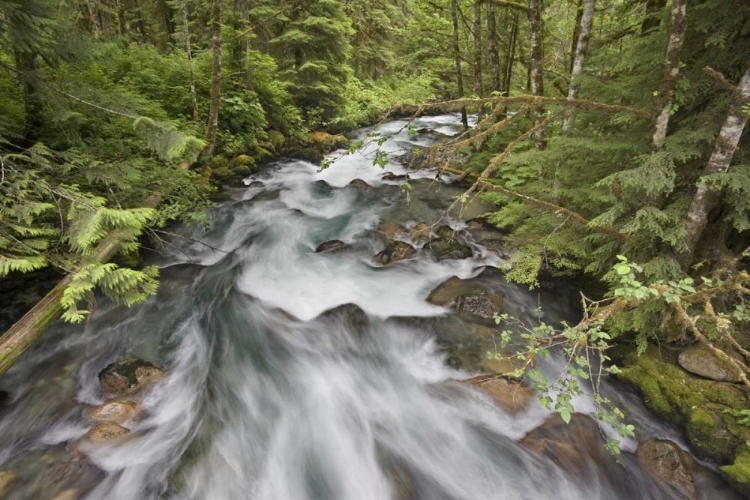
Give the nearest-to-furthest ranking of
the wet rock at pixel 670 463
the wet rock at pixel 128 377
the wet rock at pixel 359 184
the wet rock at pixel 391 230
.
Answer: the wet rock at pixel 670 463
the wet rock at pixel 128 377
the wet rock at pixel 391 230
the wet rock at pixel 359 184

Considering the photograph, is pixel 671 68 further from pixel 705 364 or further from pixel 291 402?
pixel 291 402

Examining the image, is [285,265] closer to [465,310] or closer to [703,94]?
[465,310]

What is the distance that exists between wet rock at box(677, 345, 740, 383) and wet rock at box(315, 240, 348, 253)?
693cm

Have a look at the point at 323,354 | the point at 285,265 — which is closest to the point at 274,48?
the point at 285,265

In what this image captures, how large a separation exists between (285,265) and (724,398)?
8.03m

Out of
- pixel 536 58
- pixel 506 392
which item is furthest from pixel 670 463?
pixel 536 58

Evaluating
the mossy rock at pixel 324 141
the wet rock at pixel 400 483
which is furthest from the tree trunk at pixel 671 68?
the mossy rock at pixel 324 141

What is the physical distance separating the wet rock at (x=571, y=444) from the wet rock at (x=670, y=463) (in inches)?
16.6

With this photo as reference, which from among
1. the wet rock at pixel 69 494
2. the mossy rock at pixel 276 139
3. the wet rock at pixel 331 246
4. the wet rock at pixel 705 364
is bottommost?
the wet rock at pixel 331 246

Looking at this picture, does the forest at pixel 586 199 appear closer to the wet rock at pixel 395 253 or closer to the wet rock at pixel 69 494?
the wet rock at pixel 69 494

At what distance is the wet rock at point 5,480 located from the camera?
420cm

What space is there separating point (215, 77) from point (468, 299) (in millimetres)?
8623

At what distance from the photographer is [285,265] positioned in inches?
362

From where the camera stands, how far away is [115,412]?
5.04 meters
